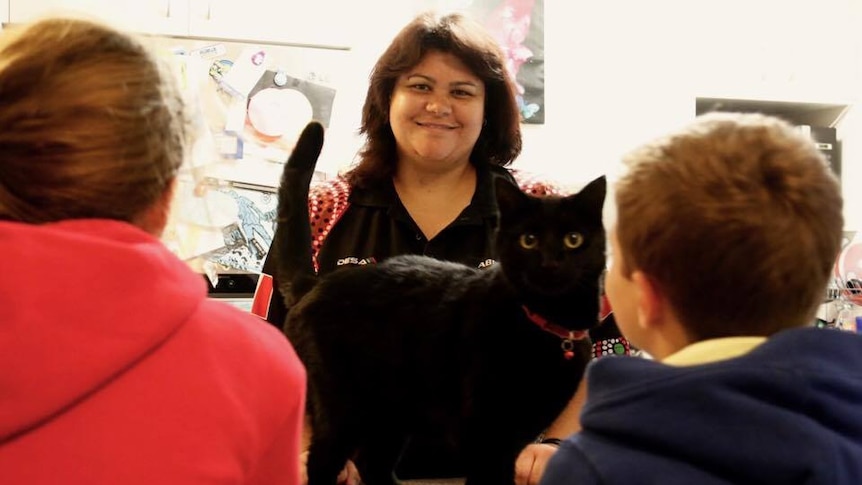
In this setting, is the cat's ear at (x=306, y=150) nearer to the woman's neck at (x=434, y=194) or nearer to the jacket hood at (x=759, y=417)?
the woman's neck at (x=434, y=194)

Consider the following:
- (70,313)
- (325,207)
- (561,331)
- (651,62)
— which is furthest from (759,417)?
(651,62)

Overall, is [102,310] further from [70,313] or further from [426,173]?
[426,173]

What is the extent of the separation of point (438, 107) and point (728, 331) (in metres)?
0.86

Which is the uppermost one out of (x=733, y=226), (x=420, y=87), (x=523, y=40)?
(x=523, y=40)

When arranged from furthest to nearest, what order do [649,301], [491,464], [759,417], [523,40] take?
[523,40] → [491,464] → [649,301] → [759,417]

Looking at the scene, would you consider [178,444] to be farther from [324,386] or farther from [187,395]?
[324,386]

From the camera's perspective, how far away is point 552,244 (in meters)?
1.02

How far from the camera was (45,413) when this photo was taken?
57 cm

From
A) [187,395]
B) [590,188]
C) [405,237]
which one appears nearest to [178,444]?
[187,395]

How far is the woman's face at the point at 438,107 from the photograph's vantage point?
1.42 m

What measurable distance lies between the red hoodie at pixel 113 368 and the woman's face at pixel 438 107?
0.84 m

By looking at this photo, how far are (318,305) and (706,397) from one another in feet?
2.06

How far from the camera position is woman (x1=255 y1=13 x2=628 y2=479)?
142 centimetres

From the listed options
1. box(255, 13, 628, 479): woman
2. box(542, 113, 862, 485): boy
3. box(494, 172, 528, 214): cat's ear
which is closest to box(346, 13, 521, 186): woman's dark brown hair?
box(255, 13, 628, 479): woman
